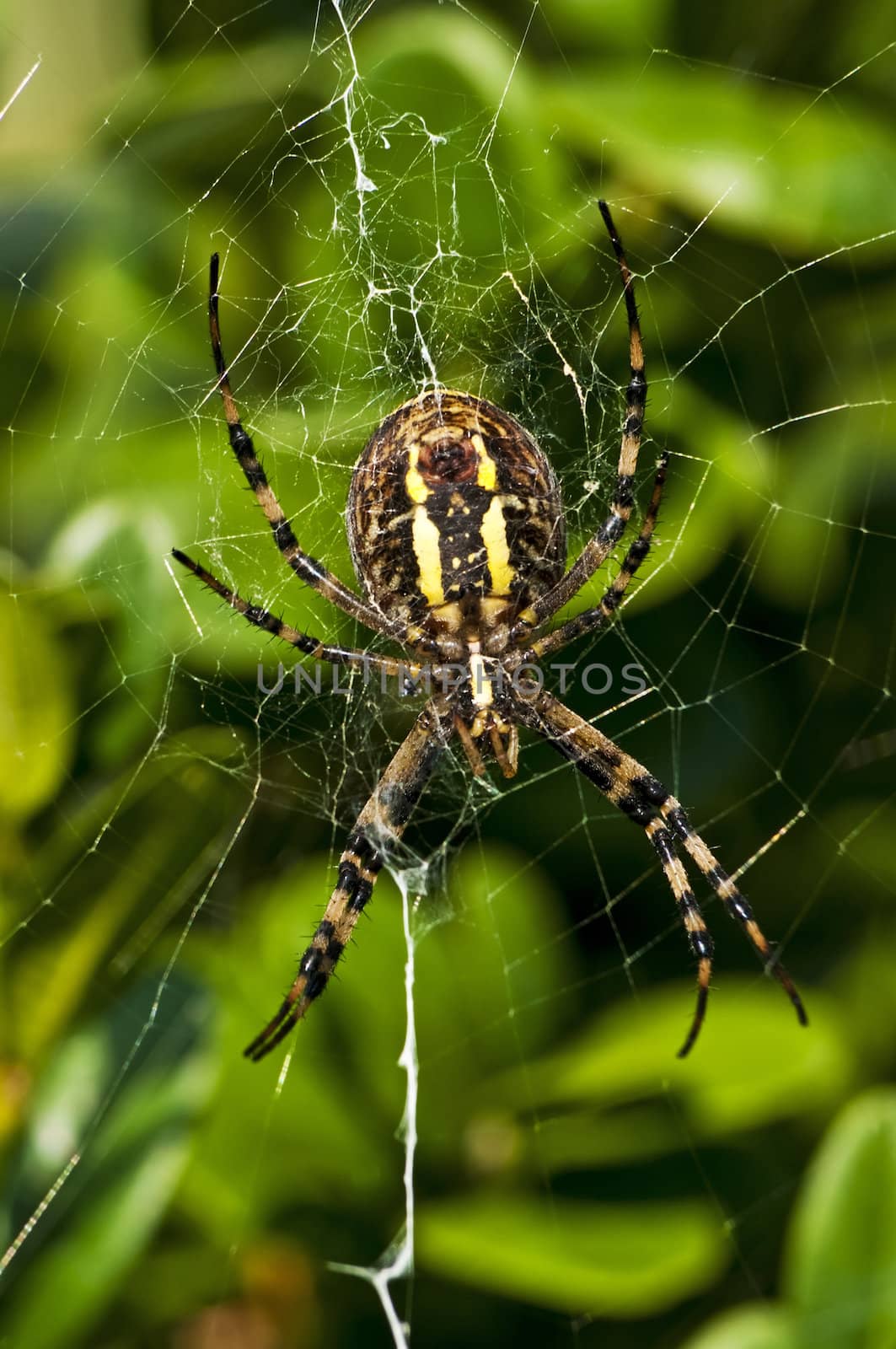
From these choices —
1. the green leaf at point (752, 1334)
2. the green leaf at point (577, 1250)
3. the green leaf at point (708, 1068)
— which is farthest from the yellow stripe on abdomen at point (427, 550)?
the green leaf at point (752, 1334)

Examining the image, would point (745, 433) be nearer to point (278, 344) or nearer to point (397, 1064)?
point (278, 344)

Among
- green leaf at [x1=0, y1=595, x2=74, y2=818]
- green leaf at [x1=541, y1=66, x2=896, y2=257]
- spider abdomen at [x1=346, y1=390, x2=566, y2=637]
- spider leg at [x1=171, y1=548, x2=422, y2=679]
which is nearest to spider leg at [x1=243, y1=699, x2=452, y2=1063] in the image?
spider leg at [x1=171, y1=548, x2=422, y2=679]

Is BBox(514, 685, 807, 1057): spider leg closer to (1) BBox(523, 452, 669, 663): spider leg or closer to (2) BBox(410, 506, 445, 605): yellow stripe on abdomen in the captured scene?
(1) BBox(523, 452, 669, 663): spider leg

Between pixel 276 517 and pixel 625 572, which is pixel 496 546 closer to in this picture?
pixel 625 572

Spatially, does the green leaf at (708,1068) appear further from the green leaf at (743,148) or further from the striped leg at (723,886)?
the green leaf at (743,148)

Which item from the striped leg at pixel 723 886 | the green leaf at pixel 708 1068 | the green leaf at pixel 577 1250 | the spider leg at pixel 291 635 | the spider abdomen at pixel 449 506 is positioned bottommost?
the green leaf at pixel 577 1250

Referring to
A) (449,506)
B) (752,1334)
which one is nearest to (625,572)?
(449,506)
